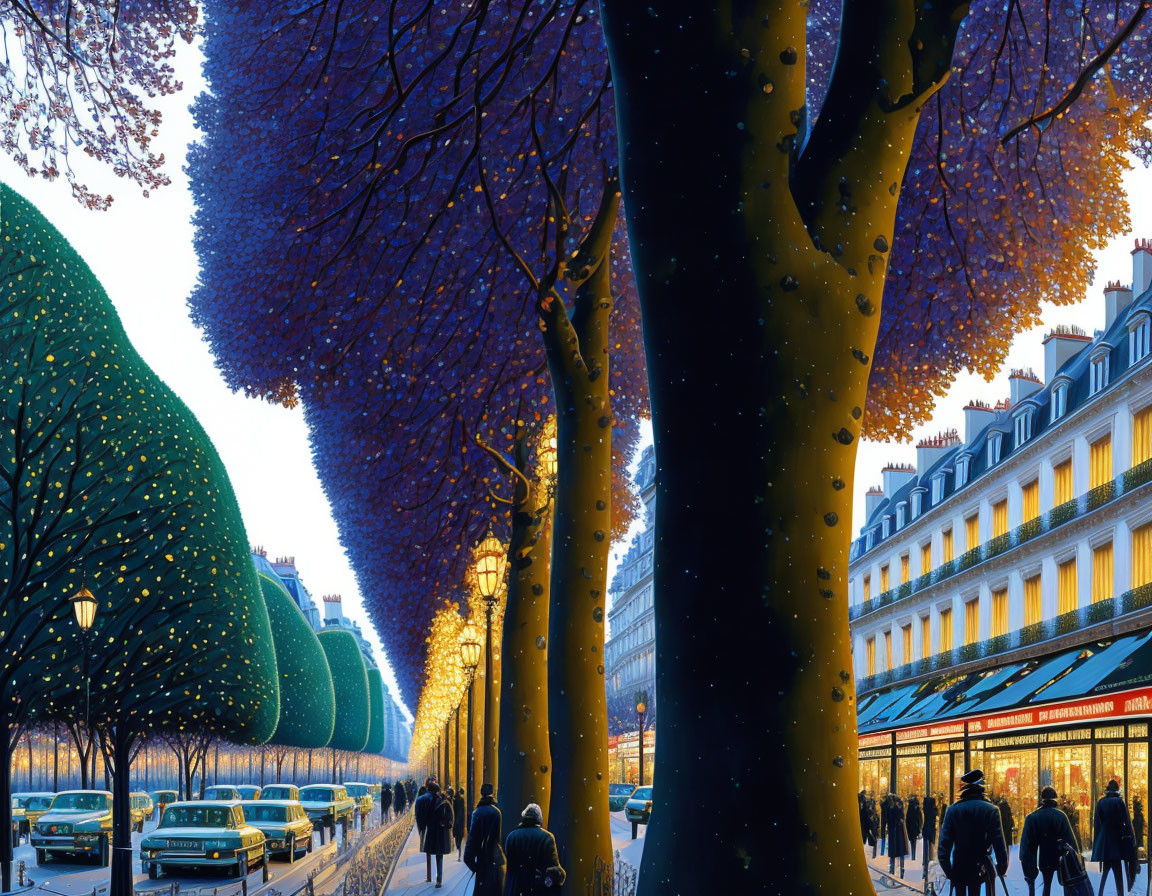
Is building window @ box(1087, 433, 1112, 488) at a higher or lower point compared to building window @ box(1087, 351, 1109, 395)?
lower

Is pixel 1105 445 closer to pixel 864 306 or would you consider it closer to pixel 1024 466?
pixel 1024 466

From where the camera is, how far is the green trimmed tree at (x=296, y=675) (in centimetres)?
7056

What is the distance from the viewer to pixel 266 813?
3397cm

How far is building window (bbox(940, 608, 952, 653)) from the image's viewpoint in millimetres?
48000

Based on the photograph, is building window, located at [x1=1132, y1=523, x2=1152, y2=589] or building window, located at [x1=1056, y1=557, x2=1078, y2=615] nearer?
building window, located at [x1=1132, y1=523, x2=1152, y2=589]

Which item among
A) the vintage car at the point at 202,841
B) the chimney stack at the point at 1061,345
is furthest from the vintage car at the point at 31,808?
the chimney stack at the point at 1061,345

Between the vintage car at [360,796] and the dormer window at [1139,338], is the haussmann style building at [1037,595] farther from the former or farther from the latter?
the vintage car at [360,796]

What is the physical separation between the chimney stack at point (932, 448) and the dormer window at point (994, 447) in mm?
11873

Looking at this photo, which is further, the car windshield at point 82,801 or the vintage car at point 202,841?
the car windshield at point 82,801

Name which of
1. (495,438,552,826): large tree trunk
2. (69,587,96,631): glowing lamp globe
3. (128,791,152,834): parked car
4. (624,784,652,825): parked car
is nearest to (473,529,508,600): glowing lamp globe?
(495,438,552,826): large tree trunk

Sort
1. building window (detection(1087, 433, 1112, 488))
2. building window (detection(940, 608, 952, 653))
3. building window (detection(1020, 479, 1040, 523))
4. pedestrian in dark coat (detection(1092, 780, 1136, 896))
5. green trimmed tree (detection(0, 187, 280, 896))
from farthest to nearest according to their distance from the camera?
building window (detection(940, 608, 952, 653))
building window (detection(1020, 479, 1040, 523))
building window (detection(1087, 433, 1112, 488))
green trimmed tree (detection(0, 187, 280, 896))
pedestrian in dark coat (detection(1092, 780, 1136, 896))

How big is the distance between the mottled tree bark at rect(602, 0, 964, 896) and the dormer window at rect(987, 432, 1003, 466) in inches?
1685

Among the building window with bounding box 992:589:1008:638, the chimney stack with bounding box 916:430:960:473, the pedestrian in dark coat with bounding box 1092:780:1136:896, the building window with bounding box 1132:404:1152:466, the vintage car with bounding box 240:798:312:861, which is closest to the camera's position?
the pedestrian in dark coat with bounding box 1092:780:1136:896

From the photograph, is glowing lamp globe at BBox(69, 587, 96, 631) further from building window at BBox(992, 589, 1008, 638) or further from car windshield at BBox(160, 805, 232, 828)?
building window at BBox(992, 589, 1008, 638)
